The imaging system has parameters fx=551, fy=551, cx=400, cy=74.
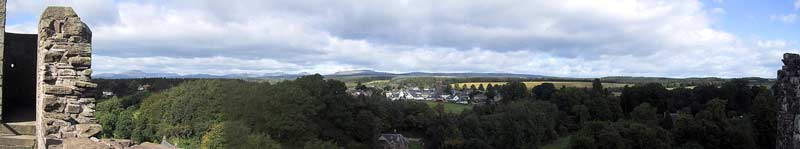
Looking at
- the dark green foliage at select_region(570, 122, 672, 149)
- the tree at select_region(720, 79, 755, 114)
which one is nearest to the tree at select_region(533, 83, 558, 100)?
the tree at select_region(720, 79, 755, 114)

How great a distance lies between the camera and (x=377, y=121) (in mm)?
40625

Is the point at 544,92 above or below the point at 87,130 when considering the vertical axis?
below

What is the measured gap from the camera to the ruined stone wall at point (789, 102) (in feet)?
20.9

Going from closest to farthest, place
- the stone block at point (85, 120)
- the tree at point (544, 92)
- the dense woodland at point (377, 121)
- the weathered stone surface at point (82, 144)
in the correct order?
the weathered stone surface at point (82, 144) → the stone block at point (85, 120) → the dense woodland at point (377, 121) → the tree at point (544, 92)

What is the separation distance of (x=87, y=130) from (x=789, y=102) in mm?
9880

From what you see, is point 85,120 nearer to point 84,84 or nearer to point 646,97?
point 84,84

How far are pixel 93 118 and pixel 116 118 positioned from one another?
44.1 metres

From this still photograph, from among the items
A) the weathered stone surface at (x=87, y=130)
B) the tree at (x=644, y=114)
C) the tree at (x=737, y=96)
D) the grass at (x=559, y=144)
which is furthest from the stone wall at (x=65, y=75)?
the tree at (x=737, y=96)

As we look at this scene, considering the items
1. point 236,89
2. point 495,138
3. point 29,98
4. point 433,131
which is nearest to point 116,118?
point 236,89

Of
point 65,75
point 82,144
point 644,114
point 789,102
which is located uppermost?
point 65,75

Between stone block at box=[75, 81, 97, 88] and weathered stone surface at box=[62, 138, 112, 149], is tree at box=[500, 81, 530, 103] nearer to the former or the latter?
stone block at box=[75, 81, 97, 88]

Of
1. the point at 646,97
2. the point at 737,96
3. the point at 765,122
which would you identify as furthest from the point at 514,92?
the point at 765,122

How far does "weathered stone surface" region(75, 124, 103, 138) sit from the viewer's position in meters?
8.66

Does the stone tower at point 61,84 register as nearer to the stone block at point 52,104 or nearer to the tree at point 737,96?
the stone block at point 52,104
